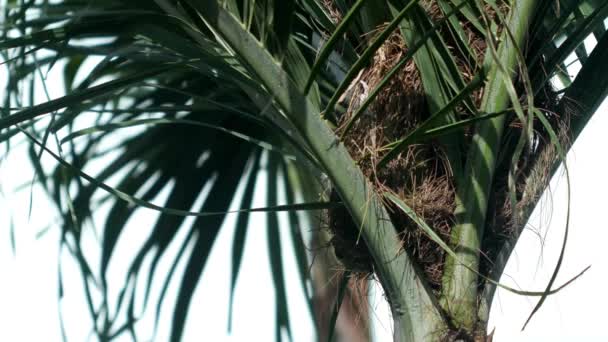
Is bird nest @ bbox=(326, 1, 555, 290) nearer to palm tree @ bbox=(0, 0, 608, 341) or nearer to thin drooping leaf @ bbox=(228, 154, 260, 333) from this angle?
palm tree @ bbox=(0, 0, 608, 341)

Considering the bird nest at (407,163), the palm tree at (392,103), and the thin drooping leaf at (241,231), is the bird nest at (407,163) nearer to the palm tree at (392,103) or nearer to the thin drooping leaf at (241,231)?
the palm tree at (392,103)

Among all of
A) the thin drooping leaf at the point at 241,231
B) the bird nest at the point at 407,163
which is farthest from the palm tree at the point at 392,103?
the thin drooping leaf at the point at 241,231

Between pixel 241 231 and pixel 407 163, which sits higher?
pixel 241 231

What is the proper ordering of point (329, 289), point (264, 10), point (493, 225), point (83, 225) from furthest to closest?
point (329, 289), point (83, 225), point (493, 225), point (264, 10)

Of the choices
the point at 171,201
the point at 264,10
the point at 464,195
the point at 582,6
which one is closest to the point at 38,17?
the point at 264,10

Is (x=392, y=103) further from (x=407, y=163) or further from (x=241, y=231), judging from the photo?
(x=241, y=231)

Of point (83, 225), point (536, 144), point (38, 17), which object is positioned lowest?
point (536, 144)

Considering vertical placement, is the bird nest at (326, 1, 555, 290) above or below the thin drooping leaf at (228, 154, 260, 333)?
below

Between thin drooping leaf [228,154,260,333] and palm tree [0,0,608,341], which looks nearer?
palm tree [0,0,608,341]

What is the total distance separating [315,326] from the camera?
1.79m

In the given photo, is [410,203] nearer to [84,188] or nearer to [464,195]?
[464,195]

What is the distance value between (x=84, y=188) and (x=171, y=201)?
17 centimetres

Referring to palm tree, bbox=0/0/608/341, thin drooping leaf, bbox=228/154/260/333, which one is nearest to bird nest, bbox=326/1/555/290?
palm tree, bbox=0/0/608/341

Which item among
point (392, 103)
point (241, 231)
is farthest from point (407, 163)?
point (241, 231)
